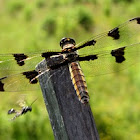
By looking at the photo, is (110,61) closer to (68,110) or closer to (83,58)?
(83,58)

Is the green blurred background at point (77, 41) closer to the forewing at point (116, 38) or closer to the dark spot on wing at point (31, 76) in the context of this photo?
the dark spot on wing at point (31, 76)

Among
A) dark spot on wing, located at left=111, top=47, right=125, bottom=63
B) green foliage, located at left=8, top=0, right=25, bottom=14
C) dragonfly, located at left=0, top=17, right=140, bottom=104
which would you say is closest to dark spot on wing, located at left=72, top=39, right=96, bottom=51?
dragonfly, located at left=0, top=17, right=140, bottom=104

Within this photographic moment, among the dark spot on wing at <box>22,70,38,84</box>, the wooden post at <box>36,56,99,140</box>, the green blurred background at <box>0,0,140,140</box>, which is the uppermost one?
the green blurred background at <box>0,0,140,140</box>

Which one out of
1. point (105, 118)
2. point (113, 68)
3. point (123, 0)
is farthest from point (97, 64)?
point (123, 0)

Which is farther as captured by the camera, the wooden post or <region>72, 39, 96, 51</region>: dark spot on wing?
<region>72, 39, 96, 51</region>: dark spot on wing

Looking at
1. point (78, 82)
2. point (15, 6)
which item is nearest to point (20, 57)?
point (78, 82)

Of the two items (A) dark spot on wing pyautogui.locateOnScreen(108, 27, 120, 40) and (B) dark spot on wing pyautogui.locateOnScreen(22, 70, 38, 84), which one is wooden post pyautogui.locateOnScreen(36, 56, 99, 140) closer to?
(B) dark spot on wing pyautogui.locateOnScreen(22, 70, 38, 84)

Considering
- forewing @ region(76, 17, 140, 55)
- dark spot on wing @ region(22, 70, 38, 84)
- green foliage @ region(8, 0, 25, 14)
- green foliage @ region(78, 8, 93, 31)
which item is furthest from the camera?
green foliage @ region(8, 0, 25, 14)

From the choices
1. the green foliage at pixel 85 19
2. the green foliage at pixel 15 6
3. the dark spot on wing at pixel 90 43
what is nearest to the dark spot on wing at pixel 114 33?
the dark spot on wing at pixel 90 43
